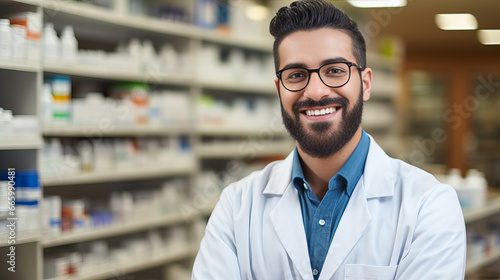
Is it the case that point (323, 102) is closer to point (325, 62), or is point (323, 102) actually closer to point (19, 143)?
→ point (325, 62)

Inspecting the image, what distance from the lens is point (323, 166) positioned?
156 cm

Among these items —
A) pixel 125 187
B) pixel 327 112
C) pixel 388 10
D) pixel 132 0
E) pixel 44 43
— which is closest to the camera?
pixel 327 112

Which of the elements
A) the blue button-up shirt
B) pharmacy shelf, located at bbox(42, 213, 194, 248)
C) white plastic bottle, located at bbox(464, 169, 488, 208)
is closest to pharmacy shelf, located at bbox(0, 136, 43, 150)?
pharmacy shelf, located at bbox(42, 213, 194, 248)

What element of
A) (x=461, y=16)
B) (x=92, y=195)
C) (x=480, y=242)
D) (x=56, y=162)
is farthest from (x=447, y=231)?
(x=461, y=16)

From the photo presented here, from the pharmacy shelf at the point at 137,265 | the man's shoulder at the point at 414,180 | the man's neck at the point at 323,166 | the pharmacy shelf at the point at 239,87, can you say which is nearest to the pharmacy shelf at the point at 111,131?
the pharmacy shelf at the point at 239,87

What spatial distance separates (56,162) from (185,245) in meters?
1.35

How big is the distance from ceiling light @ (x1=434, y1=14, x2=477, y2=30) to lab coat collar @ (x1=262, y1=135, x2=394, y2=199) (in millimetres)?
3947

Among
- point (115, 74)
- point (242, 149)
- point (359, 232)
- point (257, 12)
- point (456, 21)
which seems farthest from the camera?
point (456, 21)

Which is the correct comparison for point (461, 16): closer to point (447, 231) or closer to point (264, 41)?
point (264, 41)

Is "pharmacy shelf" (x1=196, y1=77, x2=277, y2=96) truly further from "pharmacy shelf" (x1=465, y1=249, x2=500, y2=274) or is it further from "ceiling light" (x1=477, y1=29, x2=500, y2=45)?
"ceiling light" (x1=477, y1=29, x2=500, y2=45)

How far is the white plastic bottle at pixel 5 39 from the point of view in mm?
2216

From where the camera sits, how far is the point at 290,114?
152cm

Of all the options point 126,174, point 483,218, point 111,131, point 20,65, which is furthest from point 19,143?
point 483,218

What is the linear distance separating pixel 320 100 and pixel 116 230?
2112 mm
